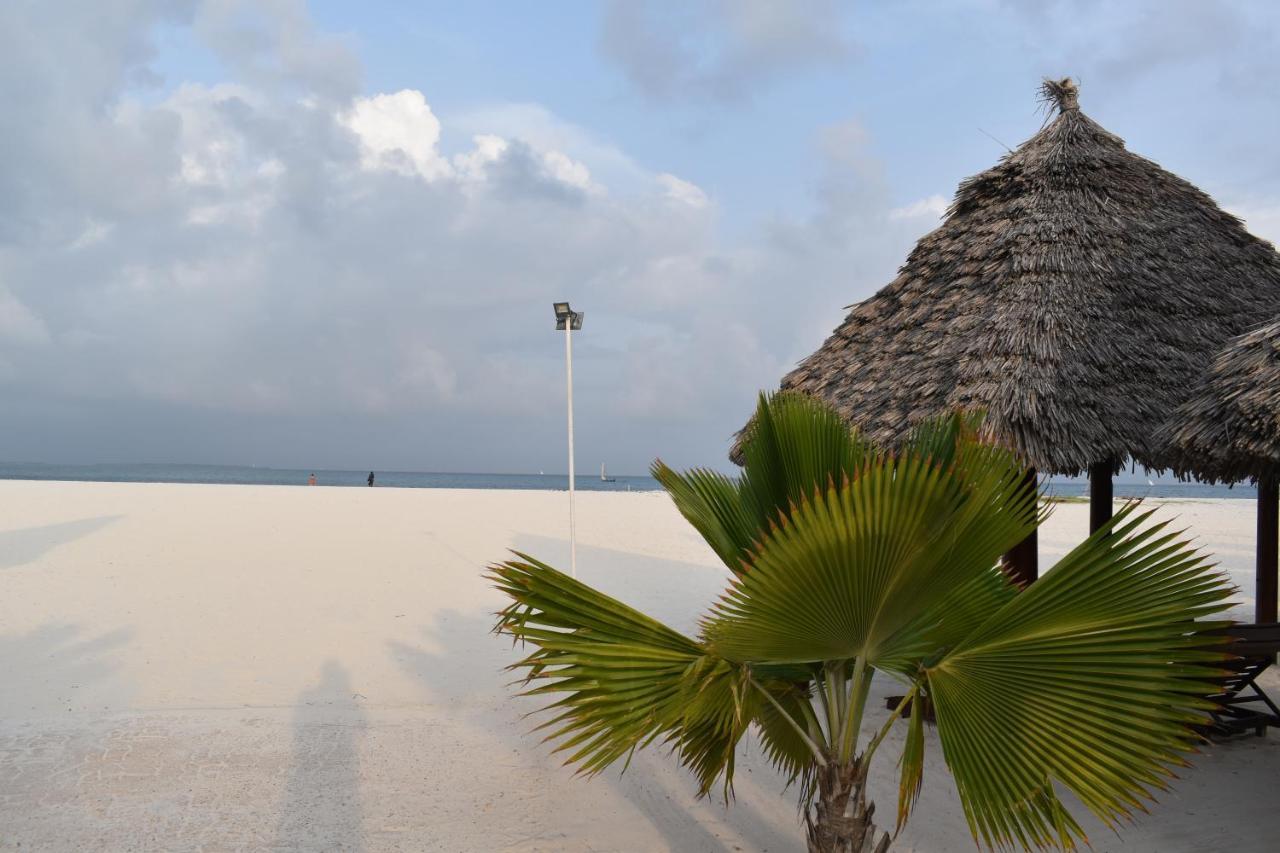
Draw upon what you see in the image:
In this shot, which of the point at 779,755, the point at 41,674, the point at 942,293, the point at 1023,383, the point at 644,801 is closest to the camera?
the point at 779,755

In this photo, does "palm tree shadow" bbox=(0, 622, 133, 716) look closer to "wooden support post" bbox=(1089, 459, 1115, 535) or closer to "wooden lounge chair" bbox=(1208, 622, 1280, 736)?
"wooden lounge chair" bbox=(1208, 622, 1280, 736)

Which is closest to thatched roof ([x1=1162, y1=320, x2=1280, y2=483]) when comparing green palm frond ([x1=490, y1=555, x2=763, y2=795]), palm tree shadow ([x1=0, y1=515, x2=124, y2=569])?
green palm frond ([x1=490, y1=555, x2=763, y2=795])

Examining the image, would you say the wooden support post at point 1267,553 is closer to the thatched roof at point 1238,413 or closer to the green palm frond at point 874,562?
the thatched roof at point 1238,413

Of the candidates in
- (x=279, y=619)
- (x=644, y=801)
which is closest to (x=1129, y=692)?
(x=644, y=801)

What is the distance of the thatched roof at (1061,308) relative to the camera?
20.9 feet

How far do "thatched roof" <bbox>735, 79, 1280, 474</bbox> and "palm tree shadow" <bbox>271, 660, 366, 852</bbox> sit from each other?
4503 millimetres

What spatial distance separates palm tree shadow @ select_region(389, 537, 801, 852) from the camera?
5125 mm

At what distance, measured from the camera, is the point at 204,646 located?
9.36 meters

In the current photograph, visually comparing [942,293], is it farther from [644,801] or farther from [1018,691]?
[1018,691]

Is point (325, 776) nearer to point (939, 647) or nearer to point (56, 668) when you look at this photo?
point (56, 668)

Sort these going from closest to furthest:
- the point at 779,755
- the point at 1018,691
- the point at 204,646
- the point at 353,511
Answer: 1. the point at 1018,691
2. the point at 779,755
3. the point at 204,646
4. the point at 353,511

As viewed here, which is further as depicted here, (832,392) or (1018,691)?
(832,392)

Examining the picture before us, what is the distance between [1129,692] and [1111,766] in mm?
220

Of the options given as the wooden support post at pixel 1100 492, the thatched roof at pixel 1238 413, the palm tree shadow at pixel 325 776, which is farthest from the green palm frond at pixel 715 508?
the wooden support post at pixel 1100 492
